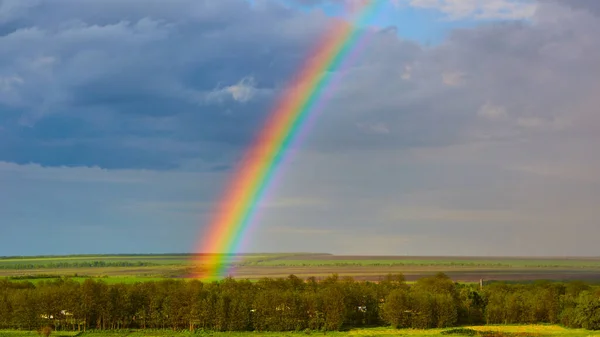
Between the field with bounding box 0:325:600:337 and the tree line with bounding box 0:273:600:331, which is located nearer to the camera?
the field with bounding box 0:325:600:337

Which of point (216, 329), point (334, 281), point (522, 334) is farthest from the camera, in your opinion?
point (334, 281)

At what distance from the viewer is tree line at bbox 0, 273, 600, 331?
Answer: 9538 centimetres

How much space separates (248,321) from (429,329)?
84.8 feet

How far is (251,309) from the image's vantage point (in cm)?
9694

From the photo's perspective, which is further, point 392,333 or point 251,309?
point 251,309

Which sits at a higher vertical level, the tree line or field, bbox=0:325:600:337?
the tree line

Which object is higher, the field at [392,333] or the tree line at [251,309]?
the tree line at [251,309]

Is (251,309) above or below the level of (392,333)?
above

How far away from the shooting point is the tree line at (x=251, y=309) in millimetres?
95375

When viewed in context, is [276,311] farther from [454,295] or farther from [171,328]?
[454,295]

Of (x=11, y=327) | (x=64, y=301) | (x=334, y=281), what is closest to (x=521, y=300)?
(x=334, y=281)

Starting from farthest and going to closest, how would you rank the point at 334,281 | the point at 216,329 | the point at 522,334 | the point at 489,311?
the point at 334,281 < the point at 489,311 < the point at 216,329 < the point at 522,334

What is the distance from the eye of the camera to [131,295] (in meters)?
98.7

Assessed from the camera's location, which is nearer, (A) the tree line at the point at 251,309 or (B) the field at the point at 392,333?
(B) the field at the point at 392,333
